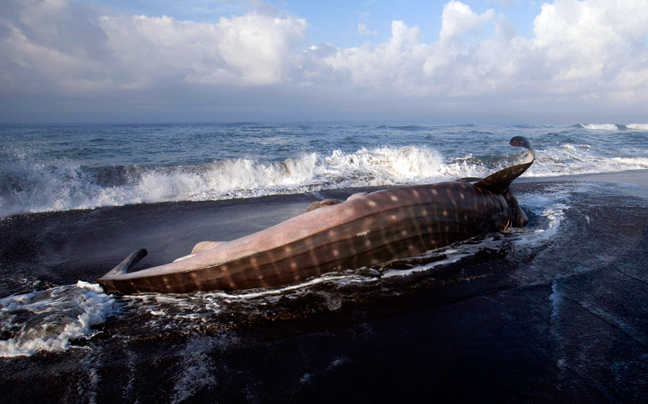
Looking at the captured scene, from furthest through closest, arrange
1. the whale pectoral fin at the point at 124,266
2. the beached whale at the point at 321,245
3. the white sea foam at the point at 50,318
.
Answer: the whale pectoral fin at the point at 124,266 → the beached whale at the point at 321,245 → the white sea foam at the point at 50,318

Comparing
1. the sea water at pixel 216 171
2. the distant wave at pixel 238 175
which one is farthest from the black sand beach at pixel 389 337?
the sea water at pixel 216 171

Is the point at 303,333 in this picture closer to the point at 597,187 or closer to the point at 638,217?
the point at 638,217

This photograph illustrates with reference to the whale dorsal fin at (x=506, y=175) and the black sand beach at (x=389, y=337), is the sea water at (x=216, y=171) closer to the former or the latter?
the black sand beach at (x=389, y=337)

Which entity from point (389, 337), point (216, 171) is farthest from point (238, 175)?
point (389, 337)

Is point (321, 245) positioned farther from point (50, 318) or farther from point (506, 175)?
point (506, 175)

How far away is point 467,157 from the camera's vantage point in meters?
15.2

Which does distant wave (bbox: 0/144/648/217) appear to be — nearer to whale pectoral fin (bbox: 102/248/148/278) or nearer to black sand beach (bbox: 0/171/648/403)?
black sand beach (bbox: 0/171/648/403)

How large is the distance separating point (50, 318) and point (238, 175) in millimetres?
8293

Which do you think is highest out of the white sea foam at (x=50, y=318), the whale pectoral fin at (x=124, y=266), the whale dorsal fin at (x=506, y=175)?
the whale dorsal fin at (x=506, y=175)

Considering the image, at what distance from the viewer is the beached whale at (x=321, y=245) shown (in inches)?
123

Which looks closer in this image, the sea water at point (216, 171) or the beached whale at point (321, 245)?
the beached whale at point (321, 245)

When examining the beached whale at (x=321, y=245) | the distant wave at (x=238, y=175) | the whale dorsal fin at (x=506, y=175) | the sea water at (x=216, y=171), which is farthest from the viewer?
the sea water at (x=216, y=171)

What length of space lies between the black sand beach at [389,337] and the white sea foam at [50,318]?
0.09 m

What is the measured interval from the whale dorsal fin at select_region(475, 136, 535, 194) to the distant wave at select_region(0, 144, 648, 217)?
5.28 m
